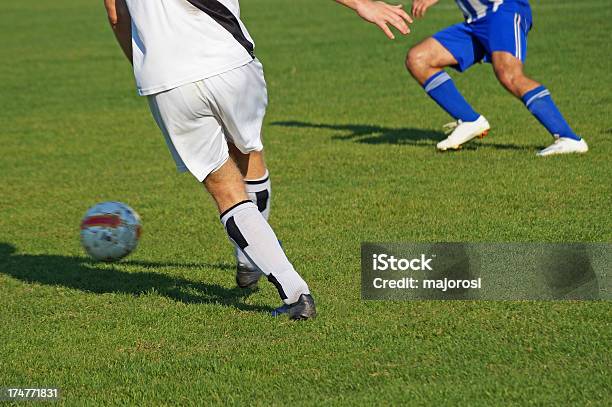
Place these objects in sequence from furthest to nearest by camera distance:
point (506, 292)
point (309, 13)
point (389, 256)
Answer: point (309, 13) → point (389, 256) → point (506, 292)

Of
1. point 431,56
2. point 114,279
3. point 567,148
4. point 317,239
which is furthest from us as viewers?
point 431,56

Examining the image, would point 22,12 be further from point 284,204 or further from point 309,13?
point 284,204

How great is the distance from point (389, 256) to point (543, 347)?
1.84m

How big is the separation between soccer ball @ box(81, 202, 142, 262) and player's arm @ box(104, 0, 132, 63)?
137cm

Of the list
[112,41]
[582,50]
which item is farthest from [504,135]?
[112,41]

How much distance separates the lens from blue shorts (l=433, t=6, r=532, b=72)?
→ 418 inches

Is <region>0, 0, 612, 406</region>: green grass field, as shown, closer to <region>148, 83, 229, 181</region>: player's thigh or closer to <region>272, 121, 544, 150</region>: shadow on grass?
<region>272, 121, 544, 150</region>: shadow on grass

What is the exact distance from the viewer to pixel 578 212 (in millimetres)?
8133

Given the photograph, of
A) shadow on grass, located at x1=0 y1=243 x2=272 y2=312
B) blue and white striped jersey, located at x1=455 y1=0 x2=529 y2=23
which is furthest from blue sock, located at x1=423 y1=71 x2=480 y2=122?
shadow on grass, located at x1=0 y1=243 x2=272 y2=312

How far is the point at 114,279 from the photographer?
7.38 meters

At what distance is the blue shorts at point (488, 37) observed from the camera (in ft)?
34.8

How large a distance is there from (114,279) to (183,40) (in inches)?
88.7

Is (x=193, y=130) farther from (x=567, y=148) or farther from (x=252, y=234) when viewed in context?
(x=567, y=148)

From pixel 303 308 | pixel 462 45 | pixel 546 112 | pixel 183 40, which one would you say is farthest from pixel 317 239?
pixel 462 45
